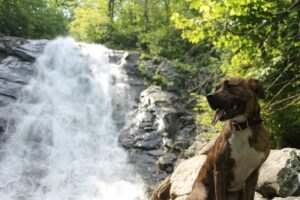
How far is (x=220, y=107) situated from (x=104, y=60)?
14699mm

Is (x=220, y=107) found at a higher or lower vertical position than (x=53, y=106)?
higher

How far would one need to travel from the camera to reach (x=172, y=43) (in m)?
21.2

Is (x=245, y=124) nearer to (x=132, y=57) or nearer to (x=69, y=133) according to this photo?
(x=69, y=133)

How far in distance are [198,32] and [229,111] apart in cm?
314

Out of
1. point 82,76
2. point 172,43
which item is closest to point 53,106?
point 82,76

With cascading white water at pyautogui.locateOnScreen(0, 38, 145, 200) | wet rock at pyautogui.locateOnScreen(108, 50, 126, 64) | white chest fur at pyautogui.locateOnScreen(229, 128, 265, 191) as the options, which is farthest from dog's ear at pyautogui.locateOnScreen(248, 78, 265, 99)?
wet rock at pyautogui.locateOnScreen(108, 50, 126, 64)

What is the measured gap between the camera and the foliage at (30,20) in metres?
20.5

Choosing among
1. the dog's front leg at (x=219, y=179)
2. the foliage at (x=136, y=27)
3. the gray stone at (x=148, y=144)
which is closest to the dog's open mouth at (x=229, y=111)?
the dog's front leg at (x=219, y=179)

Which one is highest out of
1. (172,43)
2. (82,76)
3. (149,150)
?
(172,43)

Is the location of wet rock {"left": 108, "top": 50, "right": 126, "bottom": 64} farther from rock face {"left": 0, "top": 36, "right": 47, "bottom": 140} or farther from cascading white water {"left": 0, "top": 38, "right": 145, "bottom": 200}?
rock face {"left": 0, "top": 36, "right": 47, "bottom": 140}

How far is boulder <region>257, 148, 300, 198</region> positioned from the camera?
5.01 metres

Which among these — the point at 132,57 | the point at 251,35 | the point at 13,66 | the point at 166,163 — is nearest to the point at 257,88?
the point at 251,35

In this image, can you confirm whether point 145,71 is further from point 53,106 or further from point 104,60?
point 53,106

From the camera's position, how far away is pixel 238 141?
361cm
